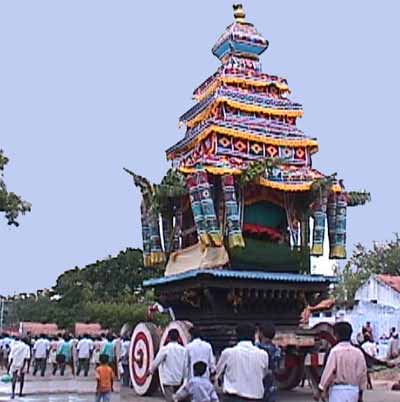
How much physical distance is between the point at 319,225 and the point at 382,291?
2811cm

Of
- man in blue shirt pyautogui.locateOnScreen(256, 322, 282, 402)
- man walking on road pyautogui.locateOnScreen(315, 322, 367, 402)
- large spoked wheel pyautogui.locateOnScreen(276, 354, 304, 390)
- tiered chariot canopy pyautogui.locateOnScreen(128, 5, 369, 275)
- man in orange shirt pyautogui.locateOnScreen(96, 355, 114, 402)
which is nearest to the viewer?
man walking on road pyautogui.locateOnScreen(315, 322, 367, 402)

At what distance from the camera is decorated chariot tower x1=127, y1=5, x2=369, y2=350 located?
15.9 m

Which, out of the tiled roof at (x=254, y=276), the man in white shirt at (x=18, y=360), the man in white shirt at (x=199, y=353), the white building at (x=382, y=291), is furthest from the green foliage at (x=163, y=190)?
the white building at (x=382, y=291)

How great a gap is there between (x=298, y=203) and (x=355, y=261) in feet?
131

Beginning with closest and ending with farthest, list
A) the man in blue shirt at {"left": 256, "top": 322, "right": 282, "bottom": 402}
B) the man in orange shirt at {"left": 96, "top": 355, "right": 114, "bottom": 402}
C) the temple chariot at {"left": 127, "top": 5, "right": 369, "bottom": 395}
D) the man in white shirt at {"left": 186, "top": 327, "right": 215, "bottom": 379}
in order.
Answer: the man in blue shirt at {"left": 256, "top": 322, "right": 282, "bottom": 402} < the man in white shirt at {"left": 186, "top": 327, "right": 215, "bottom": 379} < the man in orange shirt at {"left": 96, "top": 355, "right": 114, "bottom": 402} < the temple chariot at {"left": 127, "top": 5, "right": 369, "bottom": 395}

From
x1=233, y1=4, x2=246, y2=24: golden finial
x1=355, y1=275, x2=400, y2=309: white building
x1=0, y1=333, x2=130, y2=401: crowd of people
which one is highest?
x1=233, y1=4, x2=246, y2=24: golden finial

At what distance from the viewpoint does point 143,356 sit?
17375 mm

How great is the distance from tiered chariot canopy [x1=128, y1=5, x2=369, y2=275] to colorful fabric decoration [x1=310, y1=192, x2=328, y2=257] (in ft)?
0.07

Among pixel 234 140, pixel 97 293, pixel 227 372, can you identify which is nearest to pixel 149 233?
pixel 234 140

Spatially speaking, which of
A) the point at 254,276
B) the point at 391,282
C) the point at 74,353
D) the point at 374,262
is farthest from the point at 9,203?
the point at 374,262

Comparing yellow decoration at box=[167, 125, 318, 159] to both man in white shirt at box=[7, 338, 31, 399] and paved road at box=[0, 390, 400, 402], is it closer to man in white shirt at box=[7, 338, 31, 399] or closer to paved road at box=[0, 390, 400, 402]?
paved road at box=[0, 390, 400, 402]

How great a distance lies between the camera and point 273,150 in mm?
17391

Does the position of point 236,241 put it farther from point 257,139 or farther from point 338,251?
point 338,251

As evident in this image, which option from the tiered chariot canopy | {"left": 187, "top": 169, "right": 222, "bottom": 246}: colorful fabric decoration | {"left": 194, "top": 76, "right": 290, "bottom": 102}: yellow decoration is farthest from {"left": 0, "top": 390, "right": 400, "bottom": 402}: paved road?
{"left": 194, "top": 76, "right": 290, "bottom": 102}: yellow decoration
